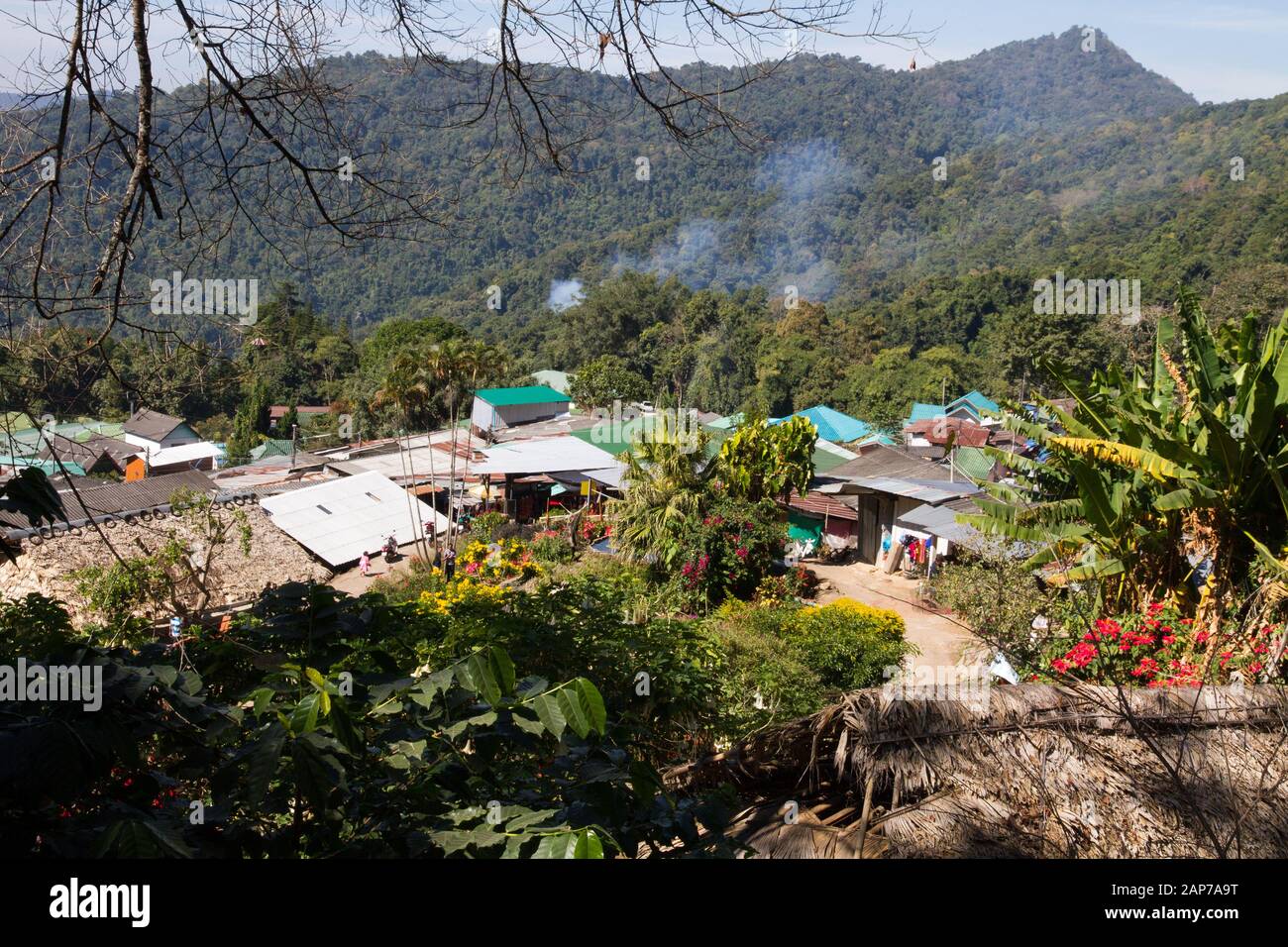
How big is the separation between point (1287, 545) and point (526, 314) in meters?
68.7

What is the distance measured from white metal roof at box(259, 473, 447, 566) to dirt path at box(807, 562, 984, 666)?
7007mm

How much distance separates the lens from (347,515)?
54.3 ft

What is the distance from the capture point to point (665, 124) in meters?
3.01

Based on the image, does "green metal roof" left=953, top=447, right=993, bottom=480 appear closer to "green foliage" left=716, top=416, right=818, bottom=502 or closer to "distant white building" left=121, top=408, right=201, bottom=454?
"green foliage" left=716, top=416, right=818, bottom=502

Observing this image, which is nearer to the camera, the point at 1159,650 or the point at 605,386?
the point at 1159,650

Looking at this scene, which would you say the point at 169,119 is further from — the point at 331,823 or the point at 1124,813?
the point at 1124,813

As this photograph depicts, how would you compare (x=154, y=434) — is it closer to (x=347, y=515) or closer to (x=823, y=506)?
(x=347, y=515)

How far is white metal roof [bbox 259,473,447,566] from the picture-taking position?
50.9 feet

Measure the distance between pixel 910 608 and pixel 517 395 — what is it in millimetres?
24936

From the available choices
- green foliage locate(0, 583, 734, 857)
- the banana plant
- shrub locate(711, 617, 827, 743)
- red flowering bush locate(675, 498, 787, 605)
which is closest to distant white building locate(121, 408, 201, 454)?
red flowering bush locate(675, 498, 787, 605)

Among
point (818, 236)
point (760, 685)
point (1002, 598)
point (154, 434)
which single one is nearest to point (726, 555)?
point (1002, 598)

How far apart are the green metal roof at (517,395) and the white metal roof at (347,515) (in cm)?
Result: 1497

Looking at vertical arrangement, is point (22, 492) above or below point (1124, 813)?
above
